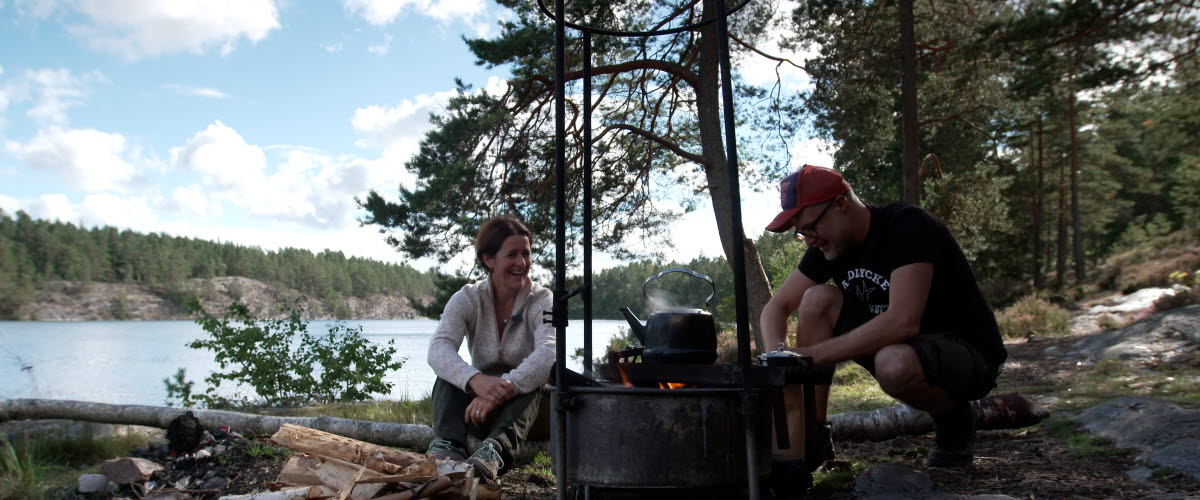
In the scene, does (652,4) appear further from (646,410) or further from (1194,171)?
(1194,171)

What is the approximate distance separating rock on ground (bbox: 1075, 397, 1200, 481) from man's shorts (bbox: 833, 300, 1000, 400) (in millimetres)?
629

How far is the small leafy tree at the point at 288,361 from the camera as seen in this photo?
819 centimetres

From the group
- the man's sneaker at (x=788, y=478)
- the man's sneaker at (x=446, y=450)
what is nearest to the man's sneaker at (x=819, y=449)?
→ the man's sneaker at (x=788, y=478)

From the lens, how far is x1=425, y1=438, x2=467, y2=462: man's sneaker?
3.10 m

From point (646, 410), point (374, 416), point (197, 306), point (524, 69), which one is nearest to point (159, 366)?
point (197, 306)

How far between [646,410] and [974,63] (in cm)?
1075

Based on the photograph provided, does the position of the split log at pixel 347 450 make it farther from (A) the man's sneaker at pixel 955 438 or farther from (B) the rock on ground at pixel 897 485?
(A) the man's sneaker at pixel 955 438

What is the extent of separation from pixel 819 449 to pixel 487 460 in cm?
122

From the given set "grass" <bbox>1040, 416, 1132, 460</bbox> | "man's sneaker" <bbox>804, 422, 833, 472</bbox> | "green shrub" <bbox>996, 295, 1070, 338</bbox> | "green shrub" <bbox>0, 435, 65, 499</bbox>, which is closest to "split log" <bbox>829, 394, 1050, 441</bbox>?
"grass" <bbox>1040, 416, 1132, 460</bbox>

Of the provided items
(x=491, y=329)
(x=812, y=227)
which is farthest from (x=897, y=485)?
(x=491, y=329)

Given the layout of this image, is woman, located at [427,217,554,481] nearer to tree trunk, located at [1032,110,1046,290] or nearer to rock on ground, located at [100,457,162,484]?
rock on ground, located at [100,457,162,484]

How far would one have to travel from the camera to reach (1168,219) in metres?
34.8

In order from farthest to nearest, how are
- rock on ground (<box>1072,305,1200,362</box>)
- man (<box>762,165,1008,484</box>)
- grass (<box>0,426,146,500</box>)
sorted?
rock on ground (<box>1072,305,1200,362</box>)
grass (<box>0,426,146,500</box>)
man (<box>762,165,1008,484</box>)

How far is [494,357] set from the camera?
3555mm
